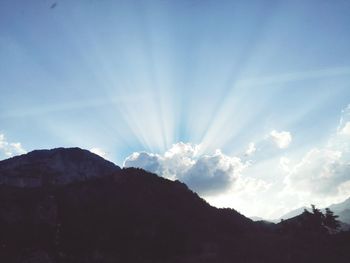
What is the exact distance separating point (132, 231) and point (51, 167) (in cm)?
6709

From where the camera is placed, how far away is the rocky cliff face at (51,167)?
127 metres

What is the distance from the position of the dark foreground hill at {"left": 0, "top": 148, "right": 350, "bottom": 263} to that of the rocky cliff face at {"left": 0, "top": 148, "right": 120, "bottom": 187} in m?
26.1

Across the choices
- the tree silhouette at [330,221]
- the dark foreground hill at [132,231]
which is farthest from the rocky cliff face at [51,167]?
the tree silhouette at [330,221]

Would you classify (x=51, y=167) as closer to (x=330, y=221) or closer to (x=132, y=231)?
(x=132, y=231)

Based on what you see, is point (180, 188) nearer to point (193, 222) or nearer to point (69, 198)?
point (193, 222)

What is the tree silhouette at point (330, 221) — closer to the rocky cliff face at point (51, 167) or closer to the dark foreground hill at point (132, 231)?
the dark foreground hill at point (132, 231)

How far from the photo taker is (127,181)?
115m

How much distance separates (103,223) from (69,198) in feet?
59.5

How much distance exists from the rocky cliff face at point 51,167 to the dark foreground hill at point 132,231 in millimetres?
26111

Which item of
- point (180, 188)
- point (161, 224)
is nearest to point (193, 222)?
point (161, 224)

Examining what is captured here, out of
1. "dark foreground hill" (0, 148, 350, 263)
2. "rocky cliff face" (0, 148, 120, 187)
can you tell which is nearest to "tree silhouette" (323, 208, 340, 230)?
"dark foreground hill" (0, 148, 350, 263)

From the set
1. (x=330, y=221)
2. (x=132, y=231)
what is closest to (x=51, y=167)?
(x=132, y=231)

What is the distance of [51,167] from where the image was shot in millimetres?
133875

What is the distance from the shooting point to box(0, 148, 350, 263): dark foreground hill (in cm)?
6919
